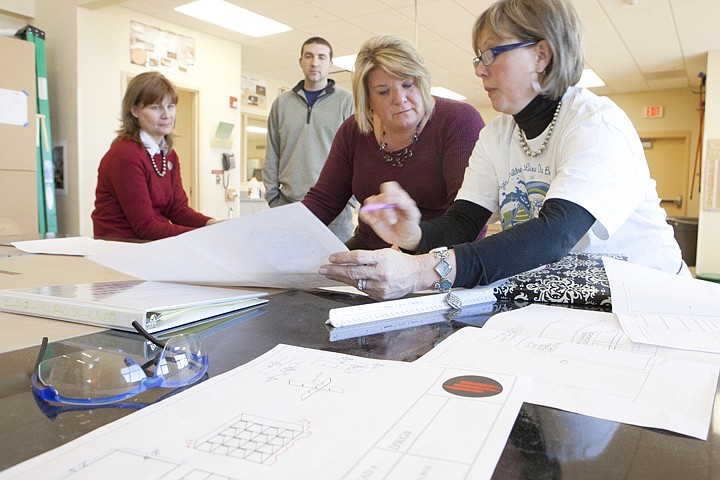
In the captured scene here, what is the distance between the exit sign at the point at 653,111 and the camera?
791 cm

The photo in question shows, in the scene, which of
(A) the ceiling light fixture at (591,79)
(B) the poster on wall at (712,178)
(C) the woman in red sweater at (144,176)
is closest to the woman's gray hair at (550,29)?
(C) the woman in red sweater at (144,176)

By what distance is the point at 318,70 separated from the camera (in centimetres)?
309

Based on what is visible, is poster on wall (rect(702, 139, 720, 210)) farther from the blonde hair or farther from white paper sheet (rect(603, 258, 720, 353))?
white paper sheet (rect(603, 258, 720, 353))

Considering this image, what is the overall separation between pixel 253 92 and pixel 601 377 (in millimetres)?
6681

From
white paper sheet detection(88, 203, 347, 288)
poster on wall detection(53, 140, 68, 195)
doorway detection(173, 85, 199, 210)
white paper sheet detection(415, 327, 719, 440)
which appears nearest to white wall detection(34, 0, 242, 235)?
poster on wall detection(53, 140, 68, 195)

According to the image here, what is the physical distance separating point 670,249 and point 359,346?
84 centimetres

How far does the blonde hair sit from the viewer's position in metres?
2.17

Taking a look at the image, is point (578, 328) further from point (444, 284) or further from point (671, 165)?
point (671, 165)

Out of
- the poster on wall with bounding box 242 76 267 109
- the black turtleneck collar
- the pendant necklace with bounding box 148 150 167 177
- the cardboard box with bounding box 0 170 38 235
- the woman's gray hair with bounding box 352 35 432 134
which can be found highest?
the poster on wall with bounding box 242 76 267 109

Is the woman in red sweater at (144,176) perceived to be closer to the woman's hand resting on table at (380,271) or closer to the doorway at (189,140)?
the woman's hand resting on table at (380,271)

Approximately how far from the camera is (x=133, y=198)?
2.01 meters

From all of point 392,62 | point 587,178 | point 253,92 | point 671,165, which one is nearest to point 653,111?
point 671,165

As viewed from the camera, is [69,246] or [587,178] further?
[69,246]

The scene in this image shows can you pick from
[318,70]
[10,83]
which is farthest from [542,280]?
[10,83]
